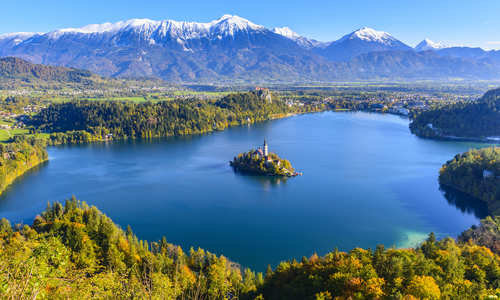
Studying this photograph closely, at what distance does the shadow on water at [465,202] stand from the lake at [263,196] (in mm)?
67

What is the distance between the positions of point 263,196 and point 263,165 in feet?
19.4

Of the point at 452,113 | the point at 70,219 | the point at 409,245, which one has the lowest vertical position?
the point at 409,245

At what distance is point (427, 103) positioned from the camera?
3034 inches

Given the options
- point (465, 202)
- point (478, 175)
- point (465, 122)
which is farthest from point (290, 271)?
point (465, 122)

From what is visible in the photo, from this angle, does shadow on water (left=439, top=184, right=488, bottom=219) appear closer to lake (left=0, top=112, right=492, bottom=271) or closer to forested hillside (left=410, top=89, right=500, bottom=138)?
lake (left=0, top=112, right=492, bottom=271)

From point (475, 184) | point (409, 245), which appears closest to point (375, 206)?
point (409, 245)

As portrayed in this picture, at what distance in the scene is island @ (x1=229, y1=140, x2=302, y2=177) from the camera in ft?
96.6

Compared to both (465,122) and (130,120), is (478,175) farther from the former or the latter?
(130,120)

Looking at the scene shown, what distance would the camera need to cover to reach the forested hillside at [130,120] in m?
49.6

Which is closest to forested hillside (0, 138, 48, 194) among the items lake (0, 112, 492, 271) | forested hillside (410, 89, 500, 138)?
lake (0, 112, 492, 271)

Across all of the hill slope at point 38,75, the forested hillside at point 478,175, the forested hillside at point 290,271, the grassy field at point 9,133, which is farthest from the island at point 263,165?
the hill slope at point 38,75

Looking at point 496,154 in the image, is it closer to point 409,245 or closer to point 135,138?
point 409,245

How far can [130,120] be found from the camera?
171 ft

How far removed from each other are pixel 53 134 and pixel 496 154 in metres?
48.8
